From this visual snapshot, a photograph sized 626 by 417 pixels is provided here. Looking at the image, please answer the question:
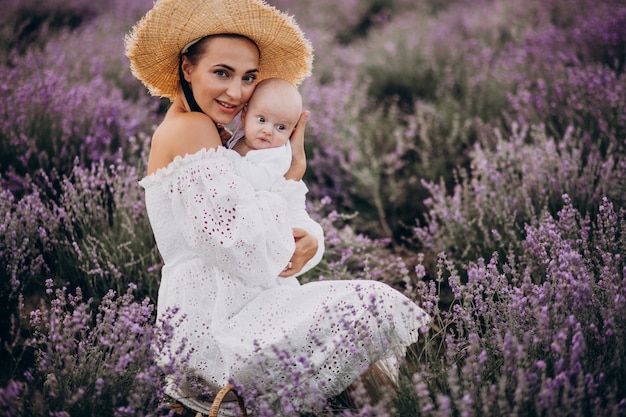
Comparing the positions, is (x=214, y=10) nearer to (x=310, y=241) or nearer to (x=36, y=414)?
(x=310, y=241)

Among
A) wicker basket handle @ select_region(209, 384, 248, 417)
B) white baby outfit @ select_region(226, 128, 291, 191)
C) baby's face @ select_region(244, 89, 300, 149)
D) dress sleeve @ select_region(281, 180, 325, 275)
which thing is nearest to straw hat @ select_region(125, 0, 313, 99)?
baby's face @ select_region(244, 89, 300, 149)

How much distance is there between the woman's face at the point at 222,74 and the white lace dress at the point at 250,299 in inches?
10.4

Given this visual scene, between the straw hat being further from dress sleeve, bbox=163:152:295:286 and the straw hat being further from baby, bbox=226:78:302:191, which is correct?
dress sleeve, bbox=163:152:295:286

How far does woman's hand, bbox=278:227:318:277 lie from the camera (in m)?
2.12

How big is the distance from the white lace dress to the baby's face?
158 millimetres

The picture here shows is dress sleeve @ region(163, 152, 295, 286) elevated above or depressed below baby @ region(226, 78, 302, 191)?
below

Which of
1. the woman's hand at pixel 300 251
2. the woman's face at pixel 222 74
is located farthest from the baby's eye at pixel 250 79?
the woman's hand at pixel 300 251

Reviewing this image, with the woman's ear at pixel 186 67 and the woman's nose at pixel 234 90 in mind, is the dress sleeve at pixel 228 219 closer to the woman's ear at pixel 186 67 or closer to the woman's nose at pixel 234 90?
the woman's nose at pixel 234 90

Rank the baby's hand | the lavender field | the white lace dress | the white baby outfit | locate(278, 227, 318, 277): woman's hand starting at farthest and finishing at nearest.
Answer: the baby's hand → locate(278, 227, 318, 277): woman's hand → the white baby outfit → the white lace dress → the lavender field

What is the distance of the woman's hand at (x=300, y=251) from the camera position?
2.12 m

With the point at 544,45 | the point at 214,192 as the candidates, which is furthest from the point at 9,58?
the point at 544,45

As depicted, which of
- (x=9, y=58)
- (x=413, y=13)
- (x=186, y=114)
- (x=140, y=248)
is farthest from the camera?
(x=413, y=13)

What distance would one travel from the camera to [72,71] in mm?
4477

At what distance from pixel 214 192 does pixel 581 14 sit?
5.05 metres
